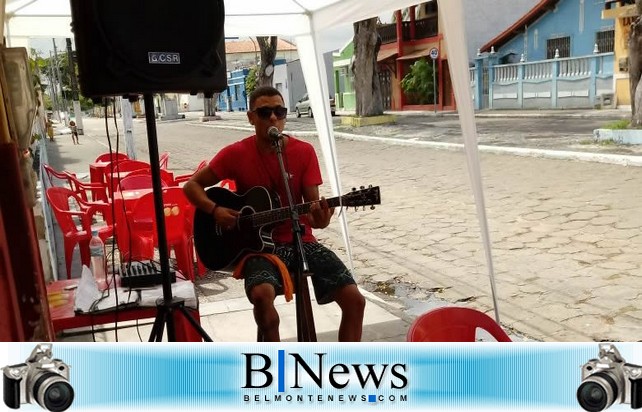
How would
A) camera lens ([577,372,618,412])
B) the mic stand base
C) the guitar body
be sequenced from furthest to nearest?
the guitar body, the mic stand base, camera lens ([577,372,618,412])

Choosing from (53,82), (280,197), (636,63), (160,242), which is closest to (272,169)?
(280,197)

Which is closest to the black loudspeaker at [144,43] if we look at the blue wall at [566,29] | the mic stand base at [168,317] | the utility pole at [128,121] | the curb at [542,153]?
the mic stand base at [168,317]

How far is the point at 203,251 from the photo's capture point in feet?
11.2

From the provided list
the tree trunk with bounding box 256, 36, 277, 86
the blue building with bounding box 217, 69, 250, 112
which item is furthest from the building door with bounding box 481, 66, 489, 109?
the blue building with bounding box 217, 69, 250, 112

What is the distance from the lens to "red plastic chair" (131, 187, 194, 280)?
189 inches

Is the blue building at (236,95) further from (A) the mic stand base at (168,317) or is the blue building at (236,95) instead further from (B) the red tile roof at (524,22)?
(A) the mic stand base at (168,317)

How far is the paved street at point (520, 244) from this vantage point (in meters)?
4.20

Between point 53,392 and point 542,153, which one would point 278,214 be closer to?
point 53,392

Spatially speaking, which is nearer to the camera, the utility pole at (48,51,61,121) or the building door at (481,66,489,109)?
the building door at (481,66,489,109)

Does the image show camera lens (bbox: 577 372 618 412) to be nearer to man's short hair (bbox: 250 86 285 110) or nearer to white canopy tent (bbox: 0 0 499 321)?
man's short hair (bbox: 250 86 285 110)

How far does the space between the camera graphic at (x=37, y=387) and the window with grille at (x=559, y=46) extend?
81.0 ft

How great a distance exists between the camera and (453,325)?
2059 millimetres

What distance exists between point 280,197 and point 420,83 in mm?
25860

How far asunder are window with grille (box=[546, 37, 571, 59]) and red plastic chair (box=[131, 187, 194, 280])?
2185 cm
